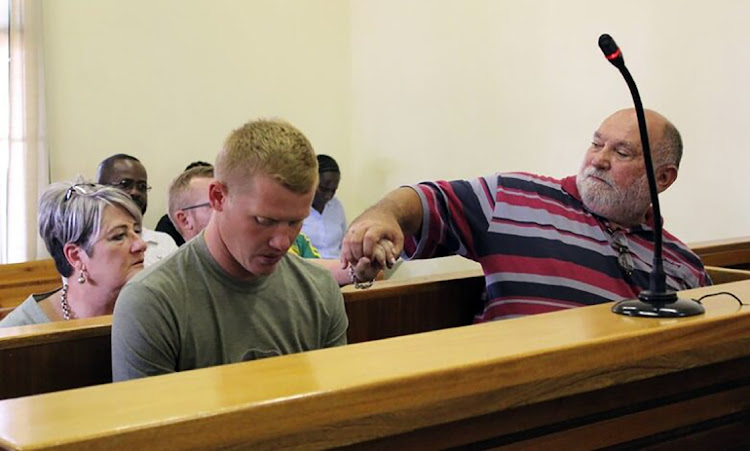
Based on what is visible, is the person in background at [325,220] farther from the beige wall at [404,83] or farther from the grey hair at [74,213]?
the grey hair at [74,213]

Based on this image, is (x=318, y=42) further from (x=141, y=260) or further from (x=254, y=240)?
(x=254, y=240)

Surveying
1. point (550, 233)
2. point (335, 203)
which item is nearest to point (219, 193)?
point (550, 233)

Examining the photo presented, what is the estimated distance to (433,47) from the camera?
5668 mm

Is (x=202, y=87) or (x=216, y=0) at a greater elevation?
(x=216, y=0)

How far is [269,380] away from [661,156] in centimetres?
192

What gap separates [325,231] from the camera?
18.6ft

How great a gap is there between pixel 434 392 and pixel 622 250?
147 cm

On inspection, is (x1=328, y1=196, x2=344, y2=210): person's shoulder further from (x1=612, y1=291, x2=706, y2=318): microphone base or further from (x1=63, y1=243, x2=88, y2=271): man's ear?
(x1=612, y1=291, x2=706, y2=318): microphone base

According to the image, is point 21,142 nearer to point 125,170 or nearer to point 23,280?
point 125,170

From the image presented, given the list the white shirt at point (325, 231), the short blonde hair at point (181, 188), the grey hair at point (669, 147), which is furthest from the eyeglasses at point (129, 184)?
the grey hair at point (669, 147)

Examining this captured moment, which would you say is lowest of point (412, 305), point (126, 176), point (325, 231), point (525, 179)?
point (325, 231)

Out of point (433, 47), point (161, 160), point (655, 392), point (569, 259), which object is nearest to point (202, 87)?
point (161, 160)

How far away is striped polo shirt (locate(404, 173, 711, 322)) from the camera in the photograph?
2330 millimetres

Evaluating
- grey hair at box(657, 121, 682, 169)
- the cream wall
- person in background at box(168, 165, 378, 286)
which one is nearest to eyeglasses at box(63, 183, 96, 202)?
person in background at box(168, 165, 378, 286)
